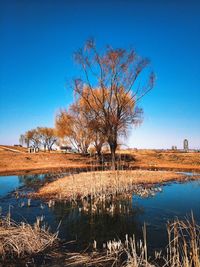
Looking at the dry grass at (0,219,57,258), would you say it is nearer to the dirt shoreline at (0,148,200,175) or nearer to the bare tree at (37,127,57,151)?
the dirt shoreline at (0,148,200,175)

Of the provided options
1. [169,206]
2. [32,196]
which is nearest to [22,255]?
[169,206]

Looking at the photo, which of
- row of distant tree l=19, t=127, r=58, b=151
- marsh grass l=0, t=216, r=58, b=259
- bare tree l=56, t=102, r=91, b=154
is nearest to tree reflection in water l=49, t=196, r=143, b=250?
marsh grass l=0, t=216, r=58, b=259

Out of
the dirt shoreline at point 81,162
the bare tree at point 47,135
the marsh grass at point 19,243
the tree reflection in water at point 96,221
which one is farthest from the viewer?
the bare tree at point 47,135

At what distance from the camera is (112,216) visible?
1133 centimetres

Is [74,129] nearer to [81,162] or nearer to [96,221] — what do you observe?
[81,162]

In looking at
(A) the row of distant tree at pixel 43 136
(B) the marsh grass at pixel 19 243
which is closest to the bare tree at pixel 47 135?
(A) the row of distant tree at pixel 43 136

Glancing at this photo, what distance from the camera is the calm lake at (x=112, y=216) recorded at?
8.99 metres

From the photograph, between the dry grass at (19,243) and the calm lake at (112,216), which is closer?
the dry grass at (19,243)

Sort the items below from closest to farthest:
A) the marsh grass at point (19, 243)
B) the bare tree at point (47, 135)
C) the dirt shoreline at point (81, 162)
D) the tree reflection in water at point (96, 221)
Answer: the marsh grass at point (19, 243), the tree reflection in water at point (96, 221), the dirt shoreline at point (81, 162), the bare tree at point (47, 135)

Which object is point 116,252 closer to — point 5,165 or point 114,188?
point 114,188

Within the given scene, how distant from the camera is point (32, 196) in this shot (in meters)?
16.5

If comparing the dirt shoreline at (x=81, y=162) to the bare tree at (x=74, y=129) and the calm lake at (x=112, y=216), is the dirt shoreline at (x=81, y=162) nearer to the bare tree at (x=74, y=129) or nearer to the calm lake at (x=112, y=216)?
the bare tree at (x=74, y=129)

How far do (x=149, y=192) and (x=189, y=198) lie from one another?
255cm

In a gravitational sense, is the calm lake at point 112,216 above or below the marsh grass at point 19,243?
below
